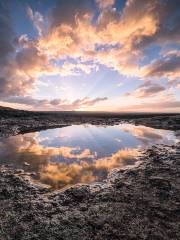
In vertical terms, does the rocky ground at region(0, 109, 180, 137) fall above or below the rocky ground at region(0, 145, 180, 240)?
above

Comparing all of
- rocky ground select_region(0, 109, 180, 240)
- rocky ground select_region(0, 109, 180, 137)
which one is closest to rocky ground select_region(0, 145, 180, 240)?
rocky ground select_region(0, 109, 180, 240)

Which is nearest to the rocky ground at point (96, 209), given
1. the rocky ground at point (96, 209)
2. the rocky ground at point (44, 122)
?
the rocky ground at point (96, 209)

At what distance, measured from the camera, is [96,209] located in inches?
260

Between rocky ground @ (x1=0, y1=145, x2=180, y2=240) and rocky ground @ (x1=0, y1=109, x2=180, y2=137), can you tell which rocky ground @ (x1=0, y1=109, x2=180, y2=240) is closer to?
rocky ground @ (x1=0, y1=145, x2=180, y2=240)

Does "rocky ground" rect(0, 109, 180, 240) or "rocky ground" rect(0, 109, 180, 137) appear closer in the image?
"rocky ground" rect(0, 109, 180, 240)

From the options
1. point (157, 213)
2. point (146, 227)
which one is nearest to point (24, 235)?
point (146, 227)

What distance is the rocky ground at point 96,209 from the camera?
17.6 feet

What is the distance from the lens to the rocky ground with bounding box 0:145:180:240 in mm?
5375

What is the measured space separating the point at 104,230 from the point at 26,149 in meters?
12.2

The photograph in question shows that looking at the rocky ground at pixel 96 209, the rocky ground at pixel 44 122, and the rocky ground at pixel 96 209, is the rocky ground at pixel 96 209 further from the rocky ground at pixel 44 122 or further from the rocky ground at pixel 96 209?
the rocky ground at pixel 44 122

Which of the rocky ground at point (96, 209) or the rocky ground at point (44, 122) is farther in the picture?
the rocky ground at point (44, 122)

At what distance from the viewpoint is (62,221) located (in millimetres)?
5945

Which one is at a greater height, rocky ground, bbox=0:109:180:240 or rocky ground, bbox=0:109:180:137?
rocky ground, bbox=0:109:180:137

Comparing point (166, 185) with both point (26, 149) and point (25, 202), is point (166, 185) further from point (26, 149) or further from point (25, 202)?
point (26, 149)
